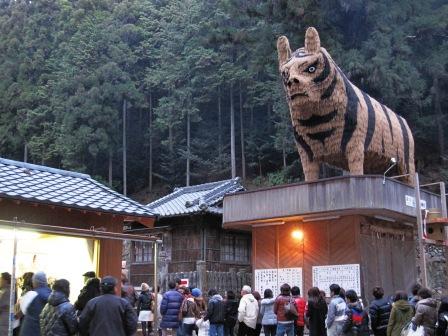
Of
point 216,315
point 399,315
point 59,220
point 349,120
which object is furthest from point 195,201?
point 399,315

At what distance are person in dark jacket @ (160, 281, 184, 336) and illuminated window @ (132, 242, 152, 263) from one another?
11.0 m

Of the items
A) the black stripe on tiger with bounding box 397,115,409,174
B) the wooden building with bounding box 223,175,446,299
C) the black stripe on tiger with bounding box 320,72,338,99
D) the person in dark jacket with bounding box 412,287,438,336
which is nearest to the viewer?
the person in dark jacket with bounding box 412,287,438,336

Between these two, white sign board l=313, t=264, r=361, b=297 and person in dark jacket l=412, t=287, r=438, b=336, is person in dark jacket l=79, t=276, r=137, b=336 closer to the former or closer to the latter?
person in dark jacket l=412, t=287, r=438, b=336

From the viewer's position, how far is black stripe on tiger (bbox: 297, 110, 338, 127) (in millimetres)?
14775

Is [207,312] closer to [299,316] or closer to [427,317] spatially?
[299,316]

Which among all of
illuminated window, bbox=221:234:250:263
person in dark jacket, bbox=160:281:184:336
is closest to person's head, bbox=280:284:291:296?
person in dark jacket, bbox=160:281:184:336

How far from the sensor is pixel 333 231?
14852 mm

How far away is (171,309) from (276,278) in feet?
18.0

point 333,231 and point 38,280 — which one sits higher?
point 333,231

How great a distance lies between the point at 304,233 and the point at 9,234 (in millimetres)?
8701

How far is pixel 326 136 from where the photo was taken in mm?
15031

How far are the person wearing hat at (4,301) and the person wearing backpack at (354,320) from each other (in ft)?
16.4

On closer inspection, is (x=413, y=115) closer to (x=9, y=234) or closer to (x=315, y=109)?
(x=315, y=109)

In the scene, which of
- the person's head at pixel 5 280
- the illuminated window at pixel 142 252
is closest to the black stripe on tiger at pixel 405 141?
the illuminated window at pixel 142 252
